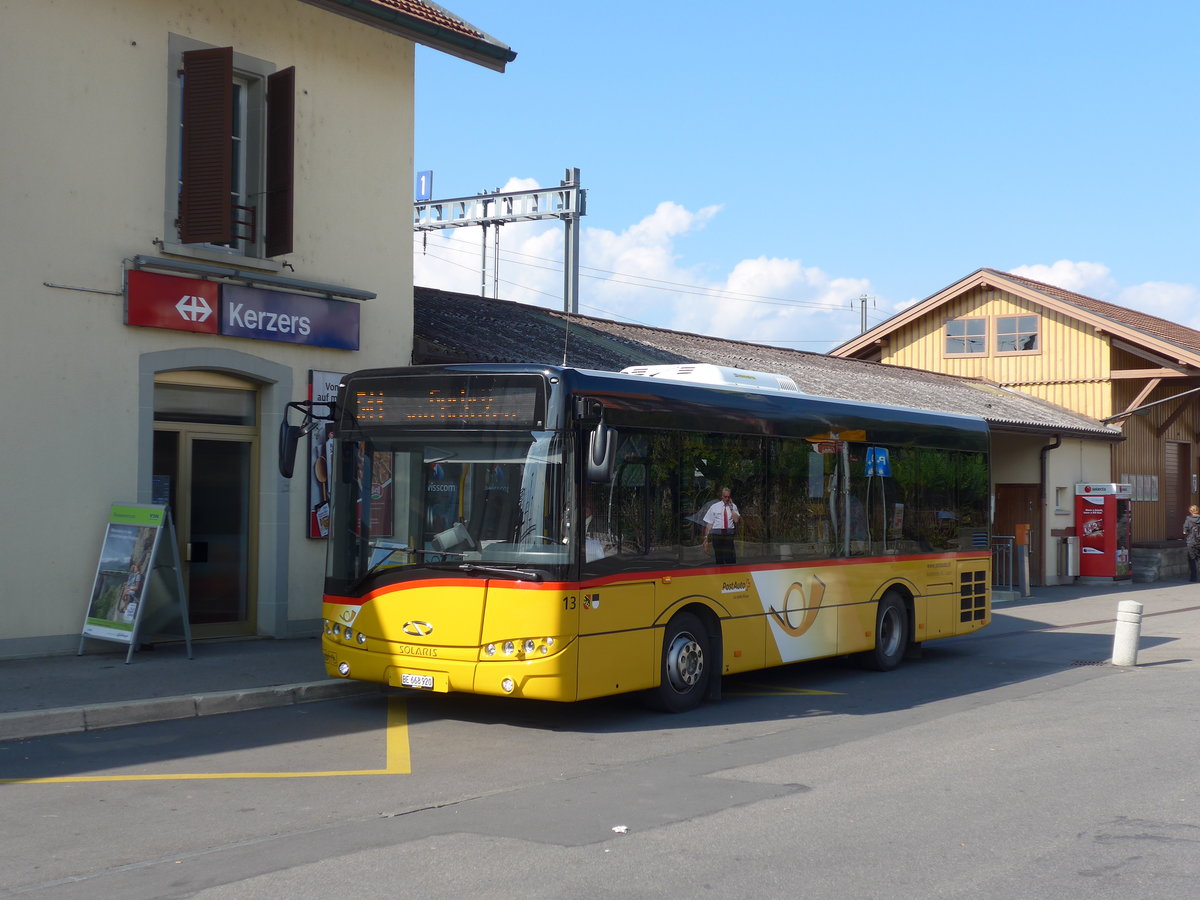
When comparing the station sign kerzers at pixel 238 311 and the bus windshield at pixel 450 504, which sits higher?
the station sign kerzers at pixel 238 311

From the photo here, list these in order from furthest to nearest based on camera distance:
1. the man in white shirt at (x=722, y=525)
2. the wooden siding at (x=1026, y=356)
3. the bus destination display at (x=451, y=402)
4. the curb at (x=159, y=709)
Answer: the wooden siding at (x=1026, y=356) → the man in white shirt at (x=722, y=525) → the bus destination display at (x=451, y=402) → the curb at (x=159, y=709)

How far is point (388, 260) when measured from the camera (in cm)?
1514

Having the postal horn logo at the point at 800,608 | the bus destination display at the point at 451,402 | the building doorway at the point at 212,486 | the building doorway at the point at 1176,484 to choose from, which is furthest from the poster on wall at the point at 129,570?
the building doorway at the point at 1176,484

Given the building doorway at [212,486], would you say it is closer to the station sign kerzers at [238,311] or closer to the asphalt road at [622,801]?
the station sign kerzers at [238,311]

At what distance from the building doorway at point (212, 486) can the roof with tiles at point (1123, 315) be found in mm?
21527

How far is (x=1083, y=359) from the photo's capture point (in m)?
29.7

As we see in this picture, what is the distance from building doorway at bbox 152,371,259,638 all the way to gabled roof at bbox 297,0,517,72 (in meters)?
4.34

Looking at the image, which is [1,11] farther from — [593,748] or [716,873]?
[716,873]

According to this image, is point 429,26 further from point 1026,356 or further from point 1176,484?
point 1176,484

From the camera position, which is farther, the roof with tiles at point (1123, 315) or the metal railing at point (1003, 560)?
the roof with tiles at point (1123, 315)

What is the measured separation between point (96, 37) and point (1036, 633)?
14.2 meters

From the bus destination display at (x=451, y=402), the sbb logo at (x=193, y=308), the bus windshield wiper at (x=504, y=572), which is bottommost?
the bus windshield wiper at (x=504, y=572)

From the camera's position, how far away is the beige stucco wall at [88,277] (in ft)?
38.4

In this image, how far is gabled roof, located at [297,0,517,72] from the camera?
549 inches
